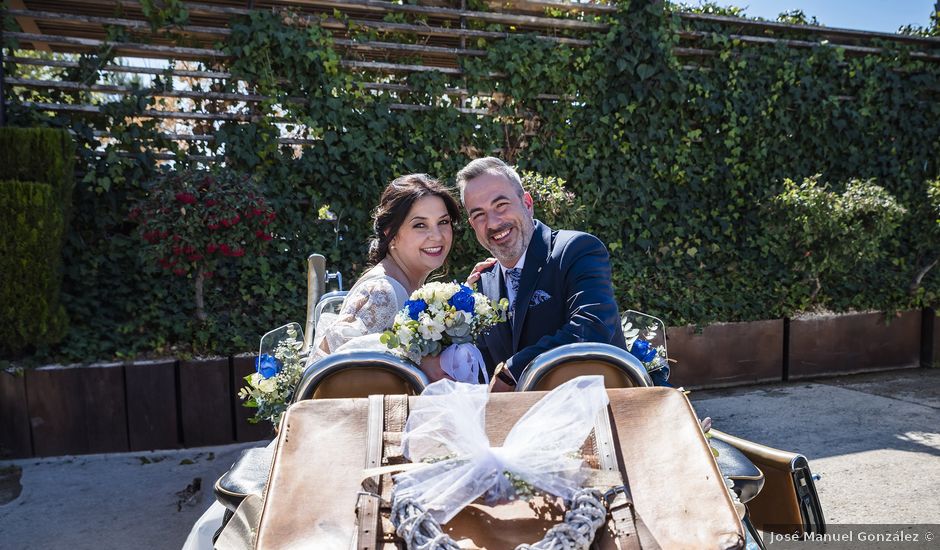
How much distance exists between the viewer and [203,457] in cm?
392

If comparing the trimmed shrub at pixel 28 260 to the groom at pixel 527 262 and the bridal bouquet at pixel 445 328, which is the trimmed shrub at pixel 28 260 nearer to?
the groom at pixel 527 262

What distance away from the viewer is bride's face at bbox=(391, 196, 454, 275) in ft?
8.07

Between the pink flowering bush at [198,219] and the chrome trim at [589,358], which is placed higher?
the pink flowering bush at [198,219]

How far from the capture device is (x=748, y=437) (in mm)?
4051

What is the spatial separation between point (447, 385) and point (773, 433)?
11.1 feet

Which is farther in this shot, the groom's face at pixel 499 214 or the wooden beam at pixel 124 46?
the wooden beam at pixel 124 46

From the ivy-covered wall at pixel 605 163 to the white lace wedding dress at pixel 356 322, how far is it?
225 cm

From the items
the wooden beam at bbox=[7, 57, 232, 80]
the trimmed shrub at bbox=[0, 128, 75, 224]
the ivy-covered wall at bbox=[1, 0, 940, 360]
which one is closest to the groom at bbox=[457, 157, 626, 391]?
the ivy-covered wall at bbox=[1, 0, 940, 360]

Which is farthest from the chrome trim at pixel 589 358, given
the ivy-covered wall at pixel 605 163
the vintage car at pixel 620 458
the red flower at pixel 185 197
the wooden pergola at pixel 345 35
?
the wooden pergola at pixel 345 35

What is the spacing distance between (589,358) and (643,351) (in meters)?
0.74

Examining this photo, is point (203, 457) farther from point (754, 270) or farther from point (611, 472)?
point (754, 270)

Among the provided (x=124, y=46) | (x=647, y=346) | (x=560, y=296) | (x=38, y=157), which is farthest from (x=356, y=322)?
(x=124, y=46)

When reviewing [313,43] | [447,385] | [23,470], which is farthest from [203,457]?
[447,385]

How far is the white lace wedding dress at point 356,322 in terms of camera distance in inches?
77.5
